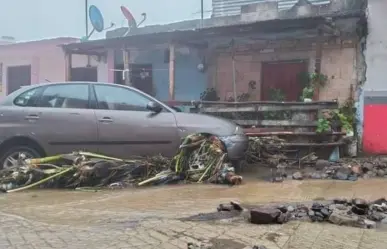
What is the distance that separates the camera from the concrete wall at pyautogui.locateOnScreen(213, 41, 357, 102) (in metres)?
10.9

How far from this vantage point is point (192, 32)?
11531 millimetres

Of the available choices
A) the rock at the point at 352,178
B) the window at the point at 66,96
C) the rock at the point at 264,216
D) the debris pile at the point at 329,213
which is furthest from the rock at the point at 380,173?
the window at the point at 66,96

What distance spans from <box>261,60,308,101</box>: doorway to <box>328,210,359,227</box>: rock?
290 inches

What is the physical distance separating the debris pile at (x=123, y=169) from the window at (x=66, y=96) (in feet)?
2.91

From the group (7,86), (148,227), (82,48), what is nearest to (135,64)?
(82,48)

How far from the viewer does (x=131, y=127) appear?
751 centimetres

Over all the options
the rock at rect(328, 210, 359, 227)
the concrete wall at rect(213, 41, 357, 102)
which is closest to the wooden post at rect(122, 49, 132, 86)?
the concrete wall at rect(213, 41, 357, 102)

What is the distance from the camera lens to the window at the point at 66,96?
24.7ft

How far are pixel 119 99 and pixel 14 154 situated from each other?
1830 millimetres

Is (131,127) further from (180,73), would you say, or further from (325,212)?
(180,73)

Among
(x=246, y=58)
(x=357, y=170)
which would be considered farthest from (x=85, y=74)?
(x=357, y=170)

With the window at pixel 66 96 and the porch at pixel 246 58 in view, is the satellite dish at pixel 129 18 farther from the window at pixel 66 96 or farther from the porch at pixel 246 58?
the window at pixel 66 96

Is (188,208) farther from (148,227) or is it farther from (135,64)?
Result: (135,64)

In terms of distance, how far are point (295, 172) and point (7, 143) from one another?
4865mm
